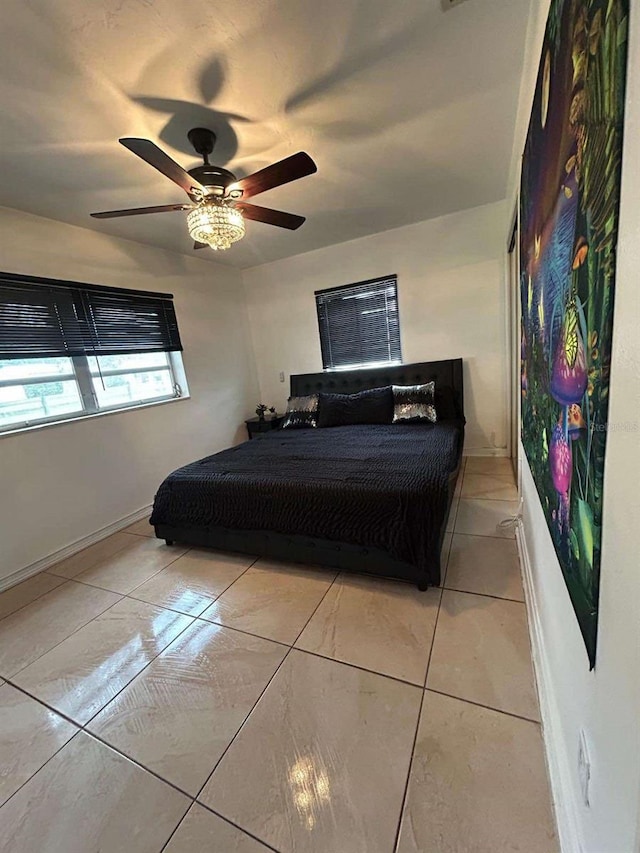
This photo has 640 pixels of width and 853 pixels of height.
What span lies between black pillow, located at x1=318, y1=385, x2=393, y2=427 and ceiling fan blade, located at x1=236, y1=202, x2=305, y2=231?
1.77m

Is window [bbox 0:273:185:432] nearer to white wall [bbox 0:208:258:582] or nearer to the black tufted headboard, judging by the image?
white wall [bbox 0:208:258:582]

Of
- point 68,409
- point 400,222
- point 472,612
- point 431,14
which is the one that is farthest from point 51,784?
point 400,222

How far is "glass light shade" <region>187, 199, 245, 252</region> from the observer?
6.18ft

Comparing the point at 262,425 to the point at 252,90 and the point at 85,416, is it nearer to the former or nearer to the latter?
the point at 85,416

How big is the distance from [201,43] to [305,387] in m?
3.09

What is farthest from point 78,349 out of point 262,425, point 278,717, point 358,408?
point 278,717

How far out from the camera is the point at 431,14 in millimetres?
1318

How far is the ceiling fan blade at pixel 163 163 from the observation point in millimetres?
1383

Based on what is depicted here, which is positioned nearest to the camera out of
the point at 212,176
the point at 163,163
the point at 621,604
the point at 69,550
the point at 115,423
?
the point at 621,604

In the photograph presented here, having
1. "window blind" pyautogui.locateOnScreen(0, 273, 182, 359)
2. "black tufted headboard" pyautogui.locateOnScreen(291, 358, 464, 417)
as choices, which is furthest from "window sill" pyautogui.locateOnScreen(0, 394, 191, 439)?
"black tufted headboard" pyautogui.locateOnScreen(291, 358, 464, 417)

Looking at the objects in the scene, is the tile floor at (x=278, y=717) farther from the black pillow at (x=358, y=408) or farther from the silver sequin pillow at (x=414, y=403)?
the black pillow at (x=358, y=408)

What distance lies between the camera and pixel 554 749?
1.01 m

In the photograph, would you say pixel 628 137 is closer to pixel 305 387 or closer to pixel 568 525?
pixel 568 525

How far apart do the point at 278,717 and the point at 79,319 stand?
3041mm
